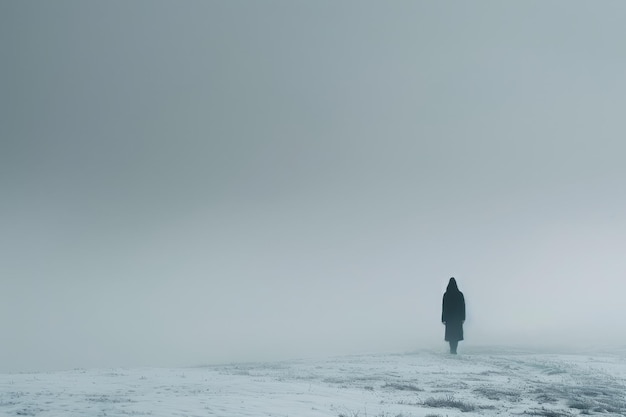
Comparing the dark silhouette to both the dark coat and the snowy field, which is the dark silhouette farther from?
the snowy field

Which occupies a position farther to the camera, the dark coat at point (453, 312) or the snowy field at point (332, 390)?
the dark coat at point (453, 312)

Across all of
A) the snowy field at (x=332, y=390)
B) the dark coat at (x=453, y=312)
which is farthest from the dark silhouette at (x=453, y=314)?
the snowy field at (x=332, y=390)

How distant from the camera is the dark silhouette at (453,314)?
136 ft

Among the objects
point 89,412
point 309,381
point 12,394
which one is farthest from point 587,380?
point 12,394

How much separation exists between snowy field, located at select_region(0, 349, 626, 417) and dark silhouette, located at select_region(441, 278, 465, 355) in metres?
6.56

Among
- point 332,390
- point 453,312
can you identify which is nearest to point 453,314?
point 453,312

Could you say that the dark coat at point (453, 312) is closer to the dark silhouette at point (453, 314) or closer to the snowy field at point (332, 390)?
the dark silhouette at point (453, 314)

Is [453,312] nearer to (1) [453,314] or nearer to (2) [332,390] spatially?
(1) [453,314]

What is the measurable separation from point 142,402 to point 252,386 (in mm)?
5358

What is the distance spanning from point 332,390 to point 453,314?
63.9 feet

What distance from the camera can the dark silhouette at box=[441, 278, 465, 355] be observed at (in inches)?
1636

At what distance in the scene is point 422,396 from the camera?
23656 mm

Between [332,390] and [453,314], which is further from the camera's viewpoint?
[453,314]

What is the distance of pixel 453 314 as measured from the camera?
41.7m
